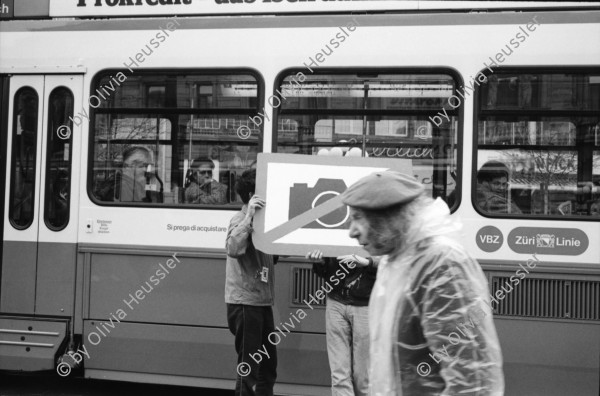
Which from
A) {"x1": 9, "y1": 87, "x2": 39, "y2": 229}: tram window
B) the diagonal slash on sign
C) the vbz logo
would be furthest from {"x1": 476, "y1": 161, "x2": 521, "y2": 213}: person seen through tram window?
{"x1": 9, "y1": 87, "x2": 39, "y2": 229}: tram window

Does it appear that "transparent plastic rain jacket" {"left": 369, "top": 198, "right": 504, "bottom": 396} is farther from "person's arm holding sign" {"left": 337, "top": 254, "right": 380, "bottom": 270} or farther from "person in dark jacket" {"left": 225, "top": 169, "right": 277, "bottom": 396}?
"person in dark jacket" {"left": 225, "top": 169, "right": 277, "bottom": 396}

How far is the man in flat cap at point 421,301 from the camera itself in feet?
6.28

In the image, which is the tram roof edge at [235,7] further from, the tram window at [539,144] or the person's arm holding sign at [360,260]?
the person's arm holding sign at [360,260]

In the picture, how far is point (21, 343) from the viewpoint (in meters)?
5.89

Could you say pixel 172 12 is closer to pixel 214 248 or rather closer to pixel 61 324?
pixel 214 248

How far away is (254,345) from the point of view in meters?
4.99

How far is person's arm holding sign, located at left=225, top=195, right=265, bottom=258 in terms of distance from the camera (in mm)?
4730

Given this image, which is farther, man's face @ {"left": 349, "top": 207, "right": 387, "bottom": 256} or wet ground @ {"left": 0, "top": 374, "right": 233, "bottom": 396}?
wet ground @ {"left": 0, "top": 374, "right": 233, "bottom": 396}

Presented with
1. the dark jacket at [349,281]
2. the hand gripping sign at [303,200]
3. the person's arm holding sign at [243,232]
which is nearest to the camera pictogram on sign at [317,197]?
the hand gripping sign at [303,200]

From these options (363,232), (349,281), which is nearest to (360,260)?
(349,281)

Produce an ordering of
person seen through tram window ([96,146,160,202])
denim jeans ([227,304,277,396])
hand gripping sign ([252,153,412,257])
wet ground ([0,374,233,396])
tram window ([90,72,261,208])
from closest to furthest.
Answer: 1. hand gripping sign ([252,153,412,257])
2. denim jeans ([227,304,277,396])
3. tram window ([90,72,261,208])
4. person seen through tram window ([96,146,160,202])
5. wet ground ([0,374,233,396])

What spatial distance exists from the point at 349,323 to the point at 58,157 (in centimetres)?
296

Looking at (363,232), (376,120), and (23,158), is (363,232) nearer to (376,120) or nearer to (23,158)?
(376,120)

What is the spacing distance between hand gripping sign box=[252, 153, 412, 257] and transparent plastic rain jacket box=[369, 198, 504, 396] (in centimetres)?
253
